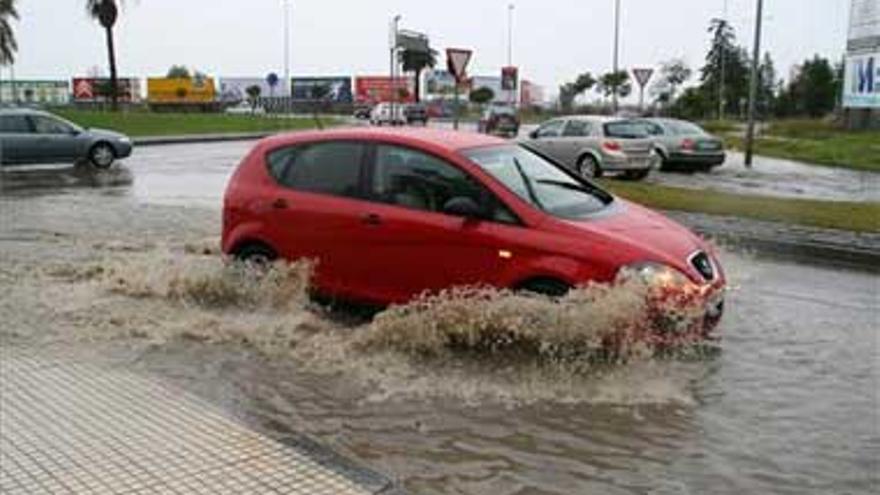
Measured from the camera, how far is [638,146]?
83.0 feet

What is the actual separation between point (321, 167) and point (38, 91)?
94.9 m

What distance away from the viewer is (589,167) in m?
25.5

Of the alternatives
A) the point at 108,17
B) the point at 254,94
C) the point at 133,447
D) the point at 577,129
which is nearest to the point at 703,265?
the point at 133,447

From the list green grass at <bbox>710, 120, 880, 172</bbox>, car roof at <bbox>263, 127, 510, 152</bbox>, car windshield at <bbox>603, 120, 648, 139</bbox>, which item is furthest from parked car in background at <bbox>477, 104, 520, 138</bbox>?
car roof at <bbox>263, 127, 510, 152</bbox>

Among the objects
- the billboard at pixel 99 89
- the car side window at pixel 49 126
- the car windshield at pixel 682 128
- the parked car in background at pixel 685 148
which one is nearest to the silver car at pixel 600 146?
the parked car in background at pixel 685 148

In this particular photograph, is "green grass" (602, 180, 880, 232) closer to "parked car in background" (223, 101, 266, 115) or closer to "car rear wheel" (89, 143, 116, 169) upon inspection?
"car rear wheel" (89, 143, 116, 169)

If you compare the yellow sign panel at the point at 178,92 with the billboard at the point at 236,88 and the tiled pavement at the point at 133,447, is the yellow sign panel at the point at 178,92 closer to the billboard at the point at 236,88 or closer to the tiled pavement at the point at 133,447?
→ the billboard at the point at 236,88

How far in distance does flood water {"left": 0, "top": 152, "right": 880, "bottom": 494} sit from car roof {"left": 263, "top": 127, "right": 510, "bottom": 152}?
4.18ft

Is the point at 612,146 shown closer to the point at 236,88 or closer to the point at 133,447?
the point at 133,447

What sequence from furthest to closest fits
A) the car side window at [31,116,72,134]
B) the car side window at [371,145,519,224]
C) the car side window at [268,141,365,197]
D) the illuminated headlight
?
the car side window at [31,116,72,134]
the car side window at [268,141,365,197]
the car side window at [371,145,519,224]
the illuminated headlight

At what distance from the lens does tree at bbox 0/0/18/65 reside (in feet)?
241

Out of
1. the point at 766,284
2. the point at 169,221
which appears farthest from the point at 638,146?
the point at 766,284

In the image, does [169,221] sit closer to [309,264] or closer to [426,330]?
[309,264]

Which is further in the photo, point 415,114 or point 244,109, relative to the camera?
point 244,109
